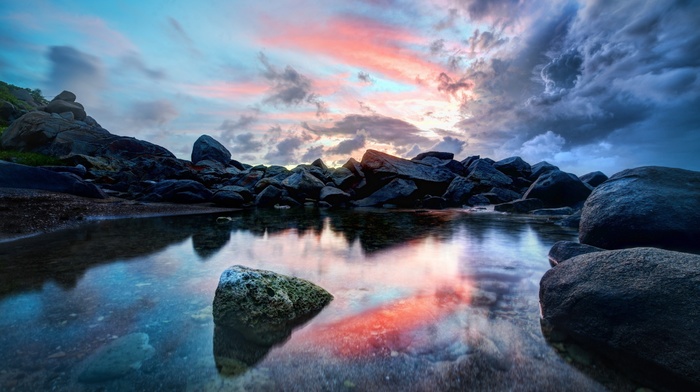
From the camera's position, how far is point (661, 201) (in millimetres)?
6469

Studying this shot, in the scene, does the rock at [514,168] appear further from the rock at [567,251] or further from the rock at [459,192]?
the rock at [567,251]

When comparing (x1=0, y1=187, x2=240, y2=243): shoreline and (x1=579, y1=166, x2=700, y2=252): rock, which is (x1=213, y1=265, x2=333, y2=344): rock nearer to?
(x1=579, y1=166, x2=700, y2=252): rock

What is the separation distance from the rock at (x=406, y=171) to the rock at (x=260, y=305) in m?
22.9

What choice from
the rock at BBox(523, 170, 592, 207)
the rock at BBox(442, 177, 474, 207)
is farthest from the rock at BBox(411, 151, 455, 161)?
the rock at BBox(523, 170, 592, 207)

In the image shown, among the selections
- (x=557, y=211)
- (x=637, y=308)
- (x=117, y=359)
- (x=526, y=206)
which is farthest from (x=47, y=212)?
(x=557, y=211)

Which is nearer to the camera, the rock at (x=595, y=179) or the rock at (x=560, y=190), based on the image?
the rock at (x=560, y=190)

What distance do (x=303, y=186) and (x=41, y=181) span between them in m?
16.4

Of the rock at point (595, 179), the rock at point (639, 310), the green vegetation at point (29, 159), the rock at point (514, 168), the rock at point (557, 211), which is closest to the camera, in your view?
the rock at point (639, 310)

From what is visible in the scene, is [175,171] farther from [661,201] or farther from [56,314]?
[661,201]

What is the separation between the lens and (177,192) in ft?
67.7

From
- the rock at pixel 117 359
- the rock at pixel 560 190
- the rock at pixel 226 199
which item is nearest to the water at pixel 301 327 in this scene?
the rock at pixel 117 359

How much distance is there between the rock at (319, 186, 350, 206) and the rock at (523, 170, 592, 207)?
13.6 metres

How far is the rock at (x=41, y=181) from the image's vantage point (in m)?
13.0

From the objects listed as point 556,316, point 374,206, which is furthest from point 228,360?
point 374,206
